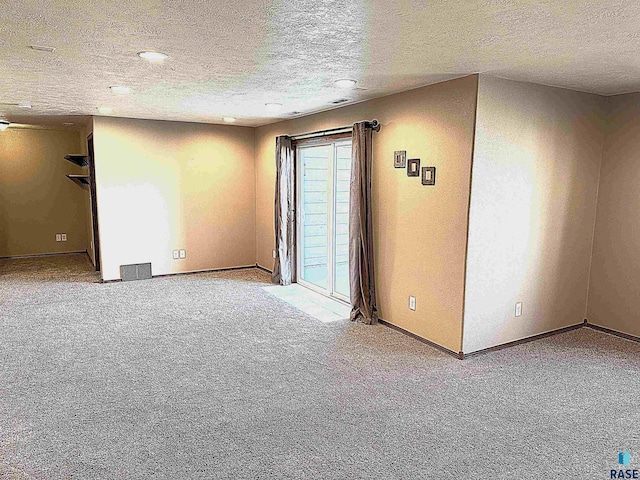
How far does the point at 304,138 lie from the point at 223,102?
57.4 inches

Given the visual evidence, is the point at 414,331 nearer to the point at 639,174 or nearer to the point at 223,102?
the point at 639,174

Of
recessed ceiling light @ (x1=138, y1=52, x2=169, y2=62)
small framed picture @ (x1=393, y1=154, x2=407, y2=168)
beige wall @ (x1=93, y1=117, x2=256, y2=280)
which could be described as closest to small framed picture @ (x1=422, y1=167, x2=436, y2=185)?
small framed picture @ (x1=393, y1=154, x2=407, y2=168)

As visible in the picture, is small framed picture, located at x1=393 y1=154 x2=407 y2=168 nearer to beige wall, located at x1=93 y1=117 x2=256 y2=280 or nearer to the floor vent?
beige wall, located at x1=93 y1=117 x2=256 y2=280

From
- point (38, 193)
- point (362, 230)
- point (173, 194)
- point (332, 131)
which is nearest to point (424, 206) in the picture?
point (362, 230)

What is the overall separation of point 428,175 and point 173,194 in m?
4.15

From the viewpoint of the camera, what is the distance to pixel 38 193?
27.5 ft

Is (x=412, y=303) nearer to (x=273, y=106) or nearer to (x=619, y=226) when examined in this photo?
(x=619, y=226)

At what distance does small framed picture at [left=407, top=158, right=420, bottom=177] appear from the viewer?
13.6 ft

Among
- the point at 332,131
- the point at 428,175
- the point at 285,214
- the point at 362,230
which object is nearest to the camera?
the point at 428,175

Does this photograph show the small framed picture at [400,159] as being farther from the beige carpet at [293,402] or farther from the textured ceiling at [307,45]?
the beige carpet at [293,402]

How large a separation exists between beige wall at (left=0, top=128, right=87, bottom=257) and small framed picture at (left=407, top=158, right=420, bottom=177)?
22.4 feet

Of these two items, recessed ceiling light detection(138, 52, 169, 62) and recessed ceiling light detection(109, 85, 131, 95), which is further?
recessed ceiling light detection(109, 85, 131, 95)

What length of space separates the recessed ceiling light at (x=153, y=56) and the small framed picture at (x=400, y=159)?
2.24 metres

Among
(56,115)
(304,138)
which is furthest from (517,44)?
(56,115)
